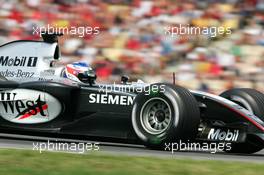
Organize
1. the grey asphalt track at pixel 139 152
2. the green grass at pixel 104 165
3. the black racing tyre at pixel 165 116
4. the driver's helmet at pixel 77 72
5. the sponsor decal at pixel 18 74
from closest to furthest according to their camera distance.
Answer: the green grass at pixel 104 165, the grey asphalt track at pixel 139 152, the black racing tyre at pixel 165 116, the driver's helmet at pixel 77 72, the sponsor decal at pixel 18 74

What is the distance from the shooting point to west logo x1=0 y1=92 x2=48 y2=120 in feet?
26.7

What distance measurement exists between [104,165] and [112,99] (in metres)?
2.34

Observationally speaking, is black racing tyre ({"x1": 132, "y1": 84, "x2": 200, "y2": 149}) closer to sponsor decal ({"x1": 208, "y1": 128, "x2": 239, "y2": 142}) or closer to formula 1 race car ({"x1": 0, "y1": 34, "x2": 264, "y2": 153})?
formula 1 race car ({"x1": 0, "y1": 34, "x2": 264, "y2": 153})

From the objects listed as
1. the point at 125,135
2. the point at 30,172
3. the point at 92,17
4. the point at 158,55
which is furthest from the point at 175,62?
the point at 30,172

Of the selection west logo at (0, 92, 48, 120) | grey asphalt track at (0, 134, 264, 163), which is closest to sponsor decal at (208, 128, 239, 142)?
grey asphalt track at (0, 134, 264, 163)

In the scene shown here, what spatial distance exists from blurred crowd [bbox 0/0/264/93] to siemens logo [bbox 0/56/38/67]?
321 centimetres

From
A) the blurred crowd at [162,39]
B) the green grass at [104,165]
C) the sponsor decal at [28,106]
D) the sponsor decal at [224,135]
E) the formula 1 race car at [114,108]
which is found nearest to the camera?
the green grass at [104,165]

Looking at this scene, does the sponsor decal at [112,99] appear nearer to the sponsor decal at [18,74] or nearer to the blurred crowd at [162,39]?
the sponsor decal at [18,74]

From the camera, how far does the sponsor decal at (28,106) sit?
26.6 ft

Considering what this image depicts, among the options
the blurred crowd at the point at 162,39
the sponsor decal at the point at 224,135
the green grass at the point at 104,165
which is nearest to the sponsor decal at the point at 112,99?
the sponsor decal at the point at 224,135

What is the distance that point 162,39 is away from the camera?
39.9 feet

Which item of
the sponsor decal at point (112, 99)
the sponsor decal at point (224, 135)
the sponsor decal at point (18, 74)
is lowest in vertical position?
the sponsor decal at point (224, 135)

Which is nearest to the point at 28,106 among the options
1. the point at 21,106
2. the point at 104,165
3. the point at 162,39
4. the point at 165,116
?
the point at 21,106

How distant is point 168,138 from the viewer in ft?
23.6
